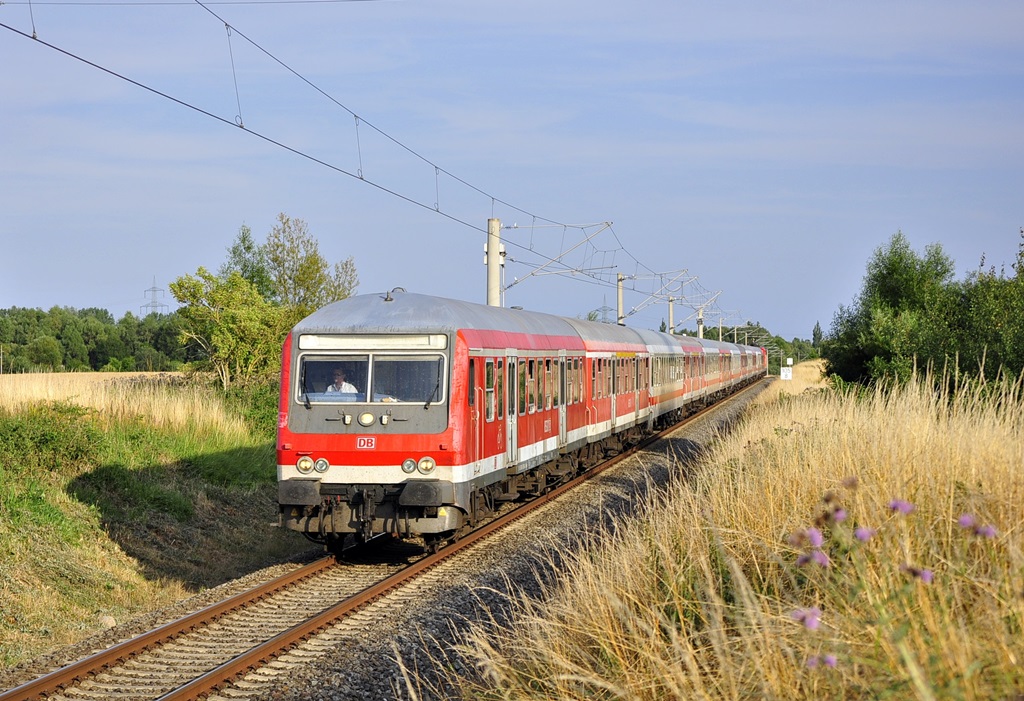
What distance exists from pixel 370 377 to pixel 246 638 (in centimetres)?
370

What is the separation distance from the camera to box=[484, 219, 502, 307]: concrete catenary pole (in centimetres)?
2670

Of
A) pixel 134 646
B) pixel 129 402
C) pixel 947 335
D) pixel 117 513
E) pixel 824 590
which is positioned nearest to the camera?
pixel 824 590

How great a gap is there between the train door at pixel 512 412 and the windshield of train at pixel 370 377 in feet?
8.46

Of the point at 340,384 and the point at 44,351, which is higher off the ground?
the point at 44,351

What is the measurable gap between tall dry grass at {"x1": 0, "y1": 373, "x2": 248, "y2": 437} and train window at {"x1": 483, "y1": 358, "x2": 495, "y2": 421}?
6952 millimetres

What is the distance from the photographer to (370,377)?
12.4 meters

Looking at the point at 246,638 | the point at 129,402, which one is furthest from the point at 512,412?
the point at 129,402

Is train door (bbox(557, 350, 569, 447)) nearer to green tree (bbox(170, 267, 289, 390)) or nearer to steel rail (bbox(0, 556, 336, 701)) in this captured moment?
steel rail (bbox(0, 556, 336, 701))

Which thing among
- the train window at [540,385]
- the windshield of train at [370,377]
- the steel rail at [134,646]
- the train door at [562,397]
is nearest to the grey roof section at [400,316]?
the windshield of train at [370,377]

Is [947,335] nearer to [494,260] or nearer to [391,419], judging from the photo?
[494,260]

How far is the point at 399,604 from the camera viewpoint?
427 inches

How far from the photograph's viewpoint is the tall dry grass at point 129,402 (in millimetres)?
17000

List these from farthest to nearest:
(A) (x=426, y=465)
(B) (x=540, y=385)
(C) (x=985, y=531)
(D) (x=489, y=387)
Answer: (B) (x=540, y=385)
(D) (x=489, y=387)
(A) (x=426, y=465)
(C) (x=985, y=531)

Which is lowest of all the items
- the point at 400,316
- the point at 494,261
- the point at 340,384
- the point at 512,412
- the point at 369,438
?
the point at 369,438
